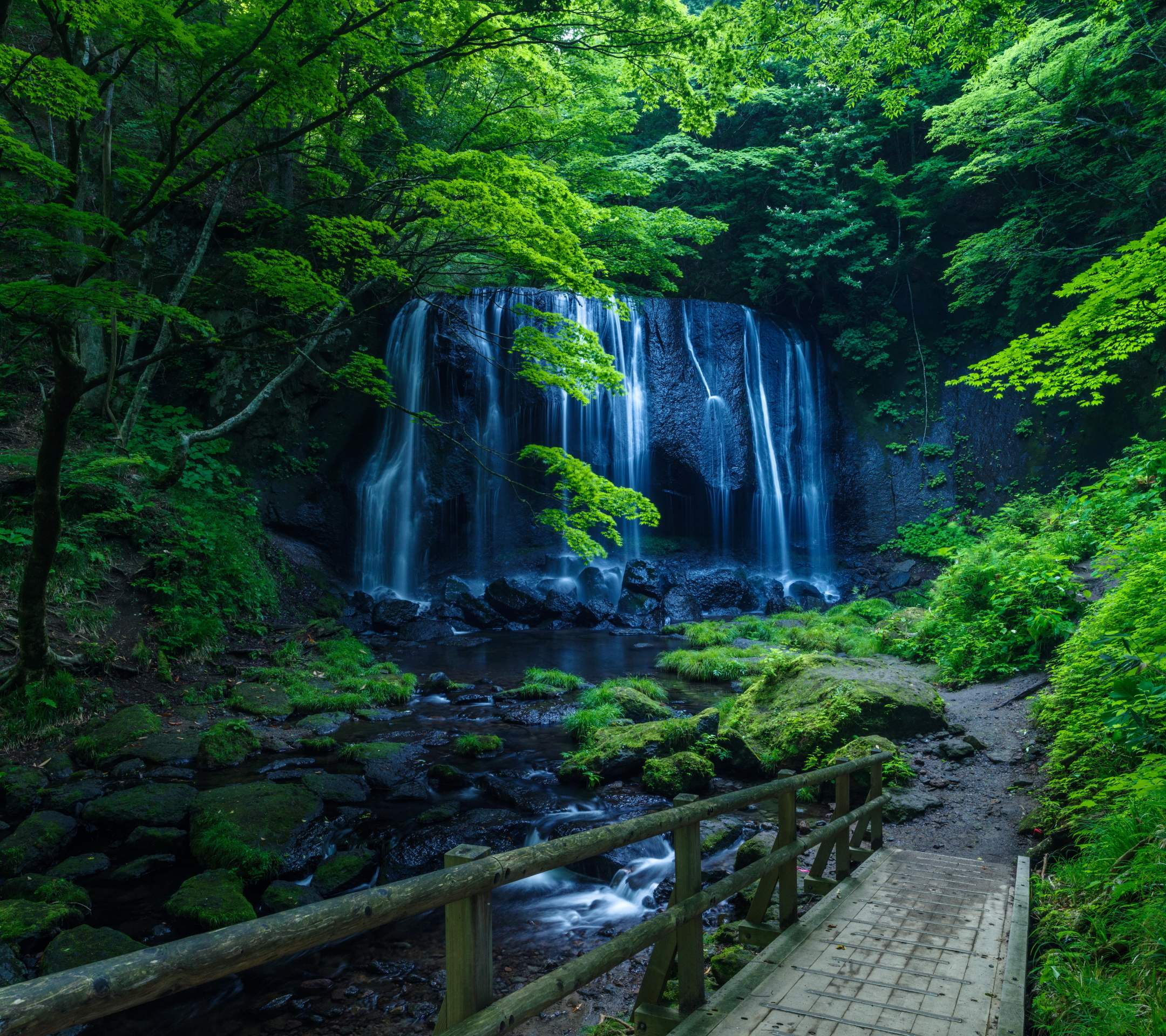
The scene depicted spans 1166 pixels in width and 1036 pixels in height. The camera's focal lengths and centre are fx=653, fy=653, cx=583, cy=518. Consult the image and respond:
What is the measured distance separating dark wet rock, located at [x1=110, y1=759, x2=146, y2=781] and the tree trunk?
1545mm

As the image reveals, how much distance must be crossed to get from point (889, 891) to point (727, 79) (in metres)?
7.45

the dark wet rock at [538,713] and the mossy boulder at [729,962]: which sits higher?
the dark wet rock at [538,713]

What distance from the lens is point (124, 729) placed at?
23.6 ft

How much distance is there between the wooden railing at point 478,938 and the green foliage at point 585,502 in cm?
454

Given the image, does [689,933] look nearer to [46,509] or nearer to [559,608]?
[46,509]

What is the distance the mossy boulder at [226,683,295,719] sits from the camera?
8.54 meters

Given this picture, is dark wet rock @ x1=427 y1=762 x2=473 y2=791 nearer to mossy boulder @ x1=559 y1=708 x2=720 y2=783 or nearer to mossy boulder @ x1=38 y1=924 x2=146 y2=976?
mossy boulder @ x1=559 y1=708 x2=720 y2=783

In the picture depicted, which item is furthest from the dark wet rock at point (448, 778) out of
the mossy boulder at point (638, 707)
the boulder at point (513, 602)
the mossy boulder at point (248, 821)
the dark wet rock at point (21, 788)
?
the boulder at point (513, 602)

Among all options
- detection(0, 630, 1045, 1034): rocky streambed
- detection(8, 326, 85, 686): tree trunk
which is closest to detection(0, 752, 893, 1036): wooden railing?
detection(0, 630, 1045, 1034): rocky streambed

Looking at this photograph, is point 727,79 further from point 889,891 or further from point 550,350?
point 889,891

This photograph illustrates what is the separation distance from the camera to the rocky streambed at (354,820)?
391 centimetres

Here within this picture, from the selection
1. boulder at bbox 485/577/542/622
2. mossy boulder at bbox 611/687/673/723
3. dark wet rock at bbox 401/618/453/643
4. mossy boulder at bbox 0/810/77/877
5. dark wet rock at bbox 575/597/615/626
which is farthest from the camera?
dark wet rock at bbox 575/597/615/626

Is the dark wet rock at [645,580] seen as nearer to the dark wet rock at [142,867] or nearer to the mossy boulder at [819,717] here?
the mossy boulder at [819,717]

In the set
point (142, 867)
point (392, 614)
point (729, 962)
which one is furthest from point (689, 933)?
point (392, 614)
